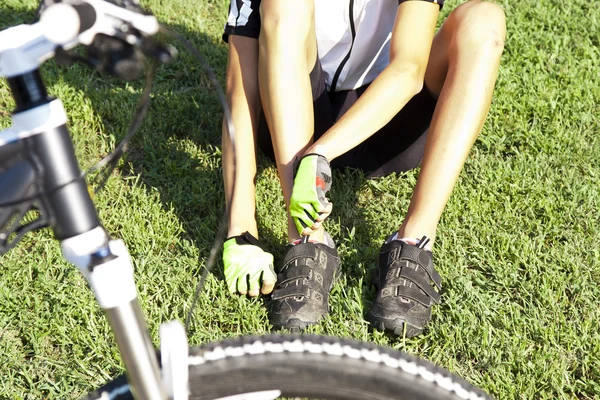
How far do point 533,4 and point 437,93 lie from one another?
1.74m

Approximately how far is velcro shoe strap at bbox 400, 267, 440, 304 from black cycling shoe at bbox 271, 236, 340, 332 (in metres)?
0.22

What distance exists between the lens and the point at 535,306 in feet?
A: 6.37

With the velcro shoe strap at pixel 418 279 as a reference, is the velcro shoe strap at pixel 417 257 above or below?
above

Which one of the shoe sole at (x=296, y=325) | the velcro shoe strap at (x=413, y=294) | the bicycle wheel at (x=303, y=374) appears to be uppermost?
the velcro shoe strap at (x=413, y=294)

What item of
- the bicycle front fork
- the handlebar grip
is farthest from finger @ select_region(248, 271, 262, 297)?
the handlebar grip

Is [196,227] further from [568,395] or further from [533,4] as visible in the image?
[533,4]

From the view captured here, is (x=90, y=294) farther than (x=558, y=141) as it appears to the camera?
No

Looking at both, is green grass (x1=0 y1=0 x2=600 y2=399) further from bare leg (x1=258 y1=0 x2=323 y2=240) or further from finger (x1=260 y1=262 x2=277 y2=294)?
bare leg (x1=258 y1=0 x2=323 y2=240)

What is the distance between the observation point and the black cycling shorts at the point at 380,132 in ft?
7.18

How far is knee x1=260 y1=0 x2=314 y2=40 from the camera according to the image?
1.85 metres

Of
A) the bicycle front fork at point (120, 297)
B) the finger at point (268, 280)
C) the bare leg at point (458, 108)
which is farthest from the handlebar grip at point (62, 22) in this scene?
the bare leg at point (458, 108)

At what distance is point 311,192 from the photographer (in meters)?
1.72

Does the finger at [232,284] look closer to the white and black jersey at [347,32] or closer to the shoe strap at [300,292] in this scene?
the shoe strap at [300,292]

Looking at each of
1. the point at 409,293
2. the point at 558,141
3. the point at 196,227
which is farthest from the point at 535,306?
the point at 196,227
